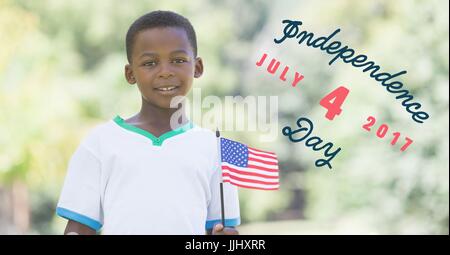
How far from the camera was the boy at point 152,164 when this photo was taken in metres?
2.19

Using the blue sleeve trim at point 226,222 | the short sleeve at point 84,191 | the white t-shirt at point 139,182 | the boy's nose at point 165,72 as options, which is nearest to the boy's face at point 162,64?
the boy's nose at point 165,72

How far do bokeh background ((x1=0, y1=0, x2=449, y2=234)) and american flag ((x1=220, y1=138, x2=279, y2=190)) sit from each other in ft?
Answer: 17.9

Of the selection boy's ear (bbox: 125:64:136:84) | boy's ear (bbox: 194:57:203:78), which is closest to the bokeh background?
boy's ear (bbox: 194:57:203:78)

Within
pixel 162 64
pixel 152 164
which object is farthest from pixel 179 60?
pixel 152 164

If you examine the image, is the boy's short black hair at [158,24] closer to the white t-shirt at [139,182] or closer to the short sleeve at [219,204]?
the white t-shirt at [139,182]

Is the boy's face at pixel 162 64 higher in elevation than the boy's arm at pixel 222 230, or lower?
higher

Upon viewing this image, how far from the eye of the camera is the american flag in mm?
2303

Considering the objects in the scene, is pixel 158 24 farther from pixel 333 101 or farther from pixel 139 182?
pixel 333 101

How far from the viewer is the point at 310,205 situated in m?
11.0

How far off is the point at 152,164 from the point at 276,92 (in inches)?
354

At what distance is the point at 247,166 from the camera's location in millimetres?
2453
